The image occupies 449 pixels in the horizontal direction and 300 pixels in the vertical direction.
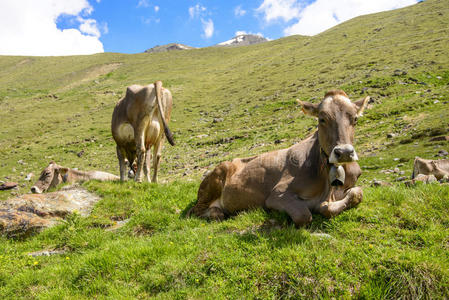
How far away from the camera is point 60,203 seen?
830 cm

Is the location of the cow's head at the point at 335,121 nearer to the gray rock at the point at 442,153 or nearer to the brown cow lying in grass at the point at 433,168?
the brown cow lying in grass at the point at 433,168

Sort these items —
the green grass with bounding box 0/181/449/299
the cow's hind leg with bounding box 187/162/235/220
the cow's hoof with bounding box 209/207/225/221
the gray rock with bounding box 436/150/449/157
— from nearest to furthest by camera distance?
the green grass with bounding box 0/181/449/299, the cow's hoof with bounding box 209/207/225/221, the cow's hind leg with bounding box 187/162/235/220, the gray rock with bounding box 436/150/449/157

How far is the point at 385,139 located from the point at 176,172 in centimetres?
1163

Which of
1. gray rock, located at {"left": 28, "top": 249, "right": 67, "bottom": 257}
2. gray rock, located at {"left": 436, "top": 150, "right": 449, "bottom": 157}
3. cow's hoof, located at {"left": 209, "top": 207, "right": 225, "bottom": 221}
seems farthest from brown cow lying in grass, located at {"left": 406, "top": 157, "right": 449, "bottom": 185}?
gray rock, located at {"left": 28, "top": 249, "right": 67, "bottom": 257}

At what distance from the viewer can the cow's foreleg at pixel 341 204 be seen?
5355mm

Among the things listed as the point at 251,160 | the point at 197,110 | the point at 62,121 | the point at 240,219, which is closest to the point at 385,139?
the point at 251,160

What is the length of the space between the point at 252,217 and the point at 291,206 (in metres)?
0.92

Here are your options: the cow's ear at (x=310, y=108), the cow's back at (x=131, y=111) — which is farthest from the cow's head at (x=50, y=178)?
the cow's ear at (x=310, y=108)

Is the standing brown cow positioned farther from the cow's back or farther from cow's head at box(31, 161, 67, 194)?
cow's head at box(31, 161, 67, 194)

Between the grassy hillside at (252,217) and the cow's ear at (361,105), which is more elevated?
the cow's ear at (361,105)

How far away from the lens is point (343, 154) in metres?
4.25

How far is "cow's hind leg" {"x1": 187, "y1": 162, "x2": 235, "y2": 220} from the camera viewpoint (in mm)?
7152

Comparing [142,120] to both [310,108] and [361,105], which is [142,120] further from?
[361,105]

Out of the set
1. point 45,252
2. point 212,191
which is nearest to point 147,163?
point 212,191
